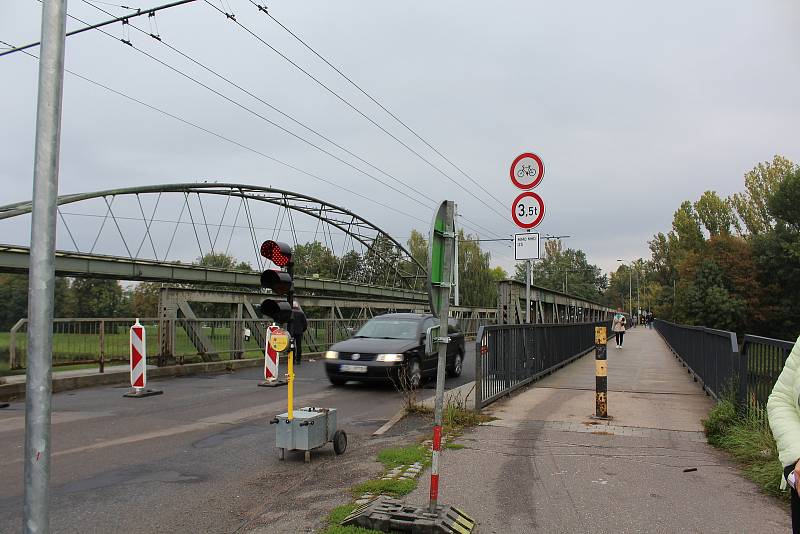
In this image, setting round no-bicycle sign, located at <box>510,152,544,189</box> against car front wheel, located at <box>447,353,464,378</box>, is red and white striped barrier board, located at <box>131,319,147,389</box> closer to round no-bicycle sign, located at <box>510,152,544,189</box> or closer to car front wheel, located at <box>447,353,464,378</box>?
car front wheel, located at <box>447,353,464,378</box>

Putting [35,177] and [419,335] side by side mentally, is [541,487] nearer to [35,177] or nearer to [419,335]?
[35,177]

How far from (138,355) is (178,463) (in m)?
5.46

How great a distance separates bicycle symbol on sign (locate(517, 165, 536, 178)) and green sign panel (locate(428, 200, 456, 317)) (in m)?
4.73

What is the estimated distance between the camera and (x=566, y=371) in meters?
15.3

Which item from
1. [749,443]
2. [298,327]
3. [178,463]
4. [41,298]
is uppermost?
[41,298]

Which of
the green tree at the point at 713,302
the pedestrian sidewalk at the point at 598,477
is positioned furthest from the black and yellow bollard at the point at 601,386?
the green tree at the point at 713,302

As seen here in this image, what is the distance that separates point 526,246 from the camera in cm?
938

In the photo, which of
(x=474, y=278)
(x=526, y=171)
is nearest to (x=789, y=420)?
(x=526, y=171)

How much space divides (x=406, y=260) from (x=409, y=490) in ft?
232

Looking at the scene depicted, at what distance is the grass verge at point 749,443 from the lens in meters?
5.26

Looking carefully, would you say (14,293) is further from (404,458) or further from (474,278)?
(474,278)

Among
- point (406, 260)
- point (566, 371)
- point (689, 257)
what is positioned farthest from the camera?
point (406, 260)

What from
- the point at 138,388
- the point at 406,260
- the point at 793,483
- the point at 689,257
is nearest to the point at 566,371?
the point at 138,388

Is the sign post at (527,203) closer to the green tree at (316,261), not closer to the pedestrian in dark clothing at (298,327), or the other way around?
the pedestrian in dark clothing at (298,327)
